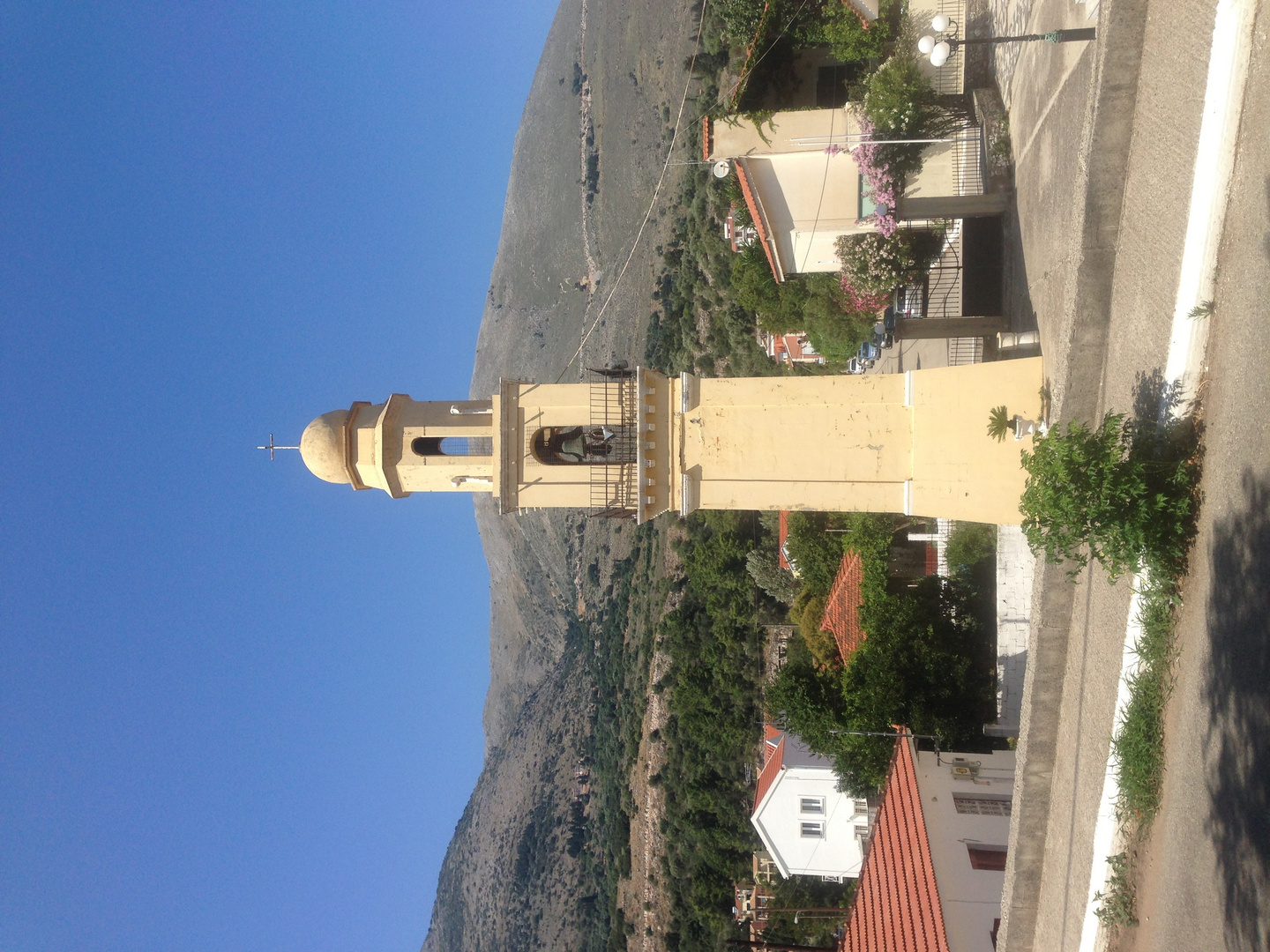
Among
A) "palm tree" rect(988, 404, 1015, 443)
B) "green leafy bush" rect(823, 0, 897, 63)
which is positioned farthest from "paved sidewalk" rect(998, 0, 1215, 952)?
"green leafy bush" rect(823, 0, 897, 63)

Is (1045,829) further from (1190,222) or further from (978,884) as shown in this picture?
(1190,222)

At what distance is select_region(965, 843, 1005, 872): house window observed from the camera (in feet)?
56.3

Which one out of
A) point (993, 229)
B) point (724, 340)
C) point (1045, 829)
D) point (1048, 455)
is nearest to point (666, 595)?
point (724, 340)

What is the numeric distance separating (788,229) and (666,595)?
88.0 feet

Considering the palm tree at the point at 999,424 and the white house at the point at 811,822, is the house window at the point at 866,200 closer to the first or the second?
the palm tree at the point at 999,424

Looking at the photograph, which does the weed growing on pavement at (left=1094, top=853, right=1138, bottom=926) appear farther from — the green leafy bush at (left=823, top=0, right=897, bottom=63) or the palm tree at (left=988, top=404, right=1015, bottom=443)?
the green leafy bush at (left=823, top=0, right=897, bottom=63)

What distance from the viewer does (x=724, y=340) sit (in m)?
38.1

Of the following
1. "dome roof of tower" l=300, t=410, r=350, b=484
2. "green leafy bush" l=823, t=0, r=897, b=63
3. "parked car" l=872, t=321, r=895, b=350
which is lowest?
"dome roof of tower" l=300, t=410, r=350, b=484

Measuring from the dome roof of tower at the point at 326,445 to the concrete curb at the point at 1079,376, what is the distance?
10733mm

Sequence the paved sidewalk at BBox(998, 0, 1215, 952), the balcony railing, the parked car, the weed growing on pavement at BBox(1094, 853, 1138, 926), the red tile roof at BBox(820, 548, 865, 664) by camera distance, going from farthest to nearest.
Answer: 1. the red tile roof at BBox(820, 548, 865, 664)
2. the parked car
3. the balcony railing
4. the weed growing on pavement at BBox(1094, 853, 1138, 926)
5. the paved sidewalk at BBox(998, 0, 1215, 952)

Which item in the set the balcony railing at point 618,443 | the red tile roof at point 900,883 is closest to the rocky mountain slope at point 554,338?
the red tile roof at point 900,883

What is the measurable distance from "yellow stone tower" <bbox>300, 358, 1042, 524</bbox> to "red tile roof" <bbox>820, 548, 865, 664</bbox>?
12.1m

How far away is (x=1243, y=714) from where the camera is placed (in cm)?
748

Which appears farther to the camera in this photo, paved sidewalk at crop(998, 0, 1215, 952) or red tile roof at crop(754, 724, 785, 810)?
red tile roof at crop(754, 724, 785, 810)
